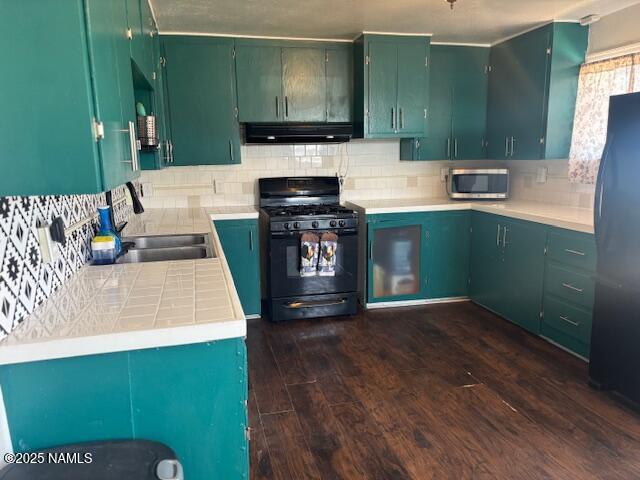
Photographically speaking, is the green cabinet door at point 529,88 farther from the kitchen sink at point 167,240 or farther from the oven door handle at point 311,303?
the kitchen sink at point 167,240

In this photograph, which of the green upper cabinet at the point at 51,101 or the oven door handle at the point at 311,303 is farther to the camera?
the oven door handle at the point at 311,303

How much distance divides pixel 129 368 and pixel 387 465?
1280mm

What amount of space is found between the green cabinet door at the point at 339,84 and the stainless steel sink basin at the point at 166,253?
80.9 inches

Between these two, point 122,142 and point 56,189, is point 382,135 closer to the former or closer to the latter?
point 122,142

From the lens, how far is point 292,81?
390 cm

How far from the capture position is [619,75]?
3.21 meters

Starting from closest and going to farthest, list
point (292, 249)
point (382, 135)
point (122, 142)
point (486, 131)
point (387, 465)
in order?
1. point (122, 142)
2. point (387, 465)
3. point (292, 249)
4. point (382, 135)
5. point (486, 131)

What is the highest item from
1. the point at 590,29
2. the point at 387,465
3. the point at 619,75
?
the point at 590,29

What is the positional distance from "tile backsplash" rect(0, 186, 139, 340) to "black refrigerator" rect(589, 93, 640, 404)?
259 cm

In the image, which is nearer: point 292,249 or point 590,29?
point 590,29

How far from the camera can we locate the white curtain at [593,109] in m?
3.21

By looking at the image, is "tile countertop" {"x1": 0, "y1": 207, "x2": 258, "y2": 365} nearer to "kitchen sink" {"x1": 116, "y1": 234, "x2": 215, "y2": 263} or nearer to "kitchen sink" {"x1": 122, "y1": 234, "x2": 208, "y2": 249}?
"kitchen sink" {"x1": 116, "y1": 234, "x2": 215, "y2": 263}

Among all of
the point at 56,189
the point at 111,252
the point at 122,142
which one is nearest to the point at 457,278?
the point at 111,252

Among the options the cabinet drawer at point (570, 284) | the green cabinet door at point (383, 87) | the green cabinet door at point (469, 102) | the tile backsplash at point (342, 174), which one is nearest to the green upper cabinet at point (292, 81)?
the green cabinet door at point (383, 87)
